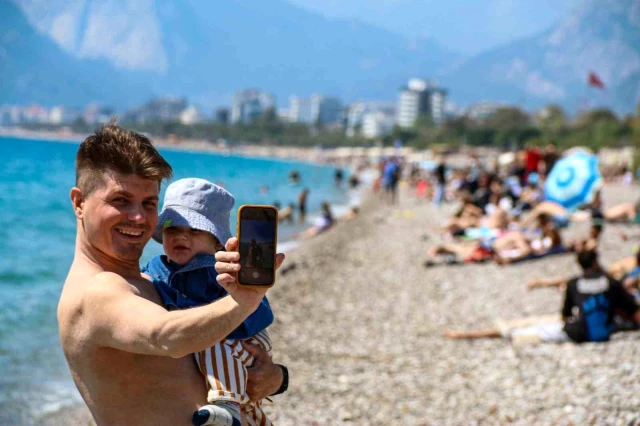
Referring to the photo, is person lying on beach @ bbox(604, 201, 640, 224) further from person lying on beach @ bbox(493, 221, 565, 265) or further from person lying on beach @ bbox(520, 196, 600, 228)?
person lying on beach @ bbox(493, 221, 565, 265)

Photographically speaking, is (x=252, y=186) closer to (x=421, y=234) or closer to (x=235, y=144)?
(x=421, y=234)

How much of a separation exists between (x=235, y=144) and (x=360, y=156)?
215 ft

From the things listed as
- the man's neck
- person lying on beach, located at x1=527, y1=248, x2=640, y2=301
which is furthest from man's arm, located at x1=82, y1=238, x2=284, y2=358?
person lying on beach, located at x1=527, y1=248, x2=640, y2=301

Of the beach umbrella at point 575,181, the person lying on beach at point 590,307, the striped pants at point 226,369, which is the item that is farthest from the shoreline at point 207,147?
the striped pants at point 226,369

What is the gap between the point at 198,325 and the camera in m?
1.70

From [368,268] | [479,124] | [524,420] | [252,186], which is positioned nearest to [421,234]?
[368,268]

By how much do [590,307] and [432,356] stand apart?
1.58 metres

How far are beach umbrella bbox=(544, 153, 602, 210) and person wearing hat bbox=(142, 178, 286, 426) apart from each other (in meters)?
11.9

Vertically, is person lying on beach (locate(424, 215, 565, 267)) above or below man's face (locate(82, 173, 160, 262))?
below

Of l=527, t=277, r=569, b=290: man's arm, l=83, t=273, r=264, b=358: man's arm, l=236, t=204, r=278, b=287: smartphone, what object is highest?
l=236, t=204, r=278, b=287: smartphone

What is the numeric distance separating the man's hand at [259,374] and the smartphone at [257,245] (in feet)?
1.83

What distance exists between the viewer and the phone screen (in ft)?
5.54

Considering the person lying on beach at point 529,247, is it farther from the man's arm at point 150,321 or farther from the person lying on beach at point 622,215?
the man's arm at point 150,321

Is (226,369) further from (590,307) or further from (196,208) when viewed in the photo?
A: (590,307)
